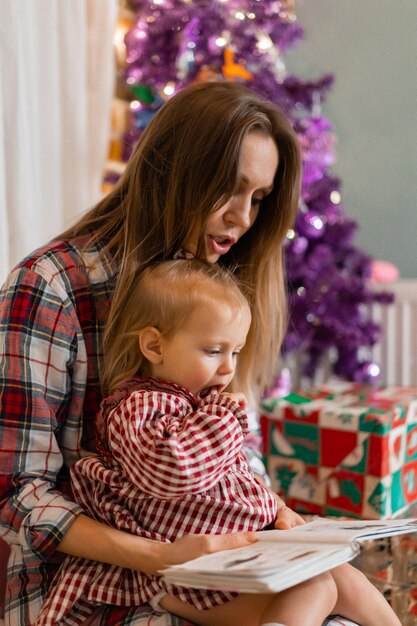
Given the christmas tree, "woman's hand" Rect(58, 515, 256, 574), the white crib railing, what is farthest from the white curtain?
the white crib railing

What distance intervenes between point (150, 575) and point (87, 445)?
281 mm

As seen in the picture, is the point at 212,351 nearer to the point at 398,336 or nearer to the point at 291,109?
the point at 291,109

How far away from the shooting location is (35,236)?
2305mm

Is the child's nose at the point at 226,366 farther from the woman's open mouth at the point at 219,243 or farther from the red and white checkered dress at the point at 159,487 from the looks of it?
the woman's open mouth at the point at 219,243

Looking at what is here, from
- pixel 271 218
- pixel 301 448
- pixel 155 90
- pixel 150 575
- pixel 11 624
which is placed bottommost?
pixel 301 448

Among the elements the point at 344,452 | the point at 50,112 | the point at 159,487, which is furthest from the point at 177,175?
the point at 50,112

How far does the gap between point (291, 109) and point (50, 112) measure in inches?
37.0

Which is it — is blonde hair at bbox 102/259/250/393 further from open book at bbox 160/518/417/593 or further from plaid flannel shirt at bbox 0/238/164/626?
open book at bbox 160/518/417/593

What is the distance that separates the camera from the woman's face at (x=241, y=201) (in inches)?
50.3

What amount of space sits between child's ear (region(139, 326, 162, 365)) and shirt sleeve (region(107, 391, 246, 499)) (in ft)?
0.27

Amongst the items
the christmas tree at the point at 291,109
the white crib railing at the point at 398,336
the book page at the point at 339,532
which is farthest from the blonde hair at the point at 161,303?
the white crib railing at the point at 398,336

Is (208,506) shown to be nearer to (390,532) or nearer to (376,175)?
(390,532)

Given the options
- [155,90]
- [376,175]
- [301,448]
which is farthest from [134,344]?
[376,175]

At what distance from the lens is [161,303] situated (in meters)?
1.17
